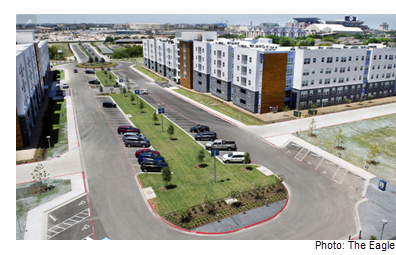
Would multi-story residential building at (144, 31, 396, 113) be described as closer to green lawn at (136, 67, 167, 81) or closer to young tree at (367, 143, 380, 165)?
young tree at (367, 143, 380, 165)

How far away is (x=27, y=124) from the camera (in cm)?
4809

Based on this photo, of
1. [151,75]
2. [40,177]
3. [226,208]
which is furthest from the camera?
[151,75]

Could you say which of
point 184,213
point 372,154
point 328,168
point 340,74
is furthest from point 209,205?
point 340,74

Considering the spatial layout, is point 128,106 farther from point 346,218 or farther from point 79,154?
point 346,218

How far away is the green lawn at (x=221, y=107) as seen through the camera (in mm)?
59984

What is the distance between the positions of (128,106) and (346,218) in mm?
54218

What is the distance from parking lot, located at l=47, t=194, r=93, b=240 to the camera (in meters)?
26.6

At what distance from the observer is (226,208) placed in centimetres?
3102

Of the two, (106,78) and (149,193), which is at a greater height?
(106,78)

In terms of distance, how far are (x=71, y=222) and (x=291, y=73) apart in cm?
5459

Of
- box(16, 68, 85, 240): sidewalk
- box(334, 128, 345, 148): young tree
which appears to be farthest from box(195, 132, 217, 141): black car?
box(334, 128, 345, 148): young tree

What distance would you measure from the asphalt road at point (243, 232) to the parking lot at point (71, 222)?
0.93m

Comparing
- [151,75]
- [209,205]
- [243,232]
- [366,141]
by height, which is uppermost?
[151,75]

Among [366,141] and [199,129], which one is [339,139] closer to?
[366,141]
